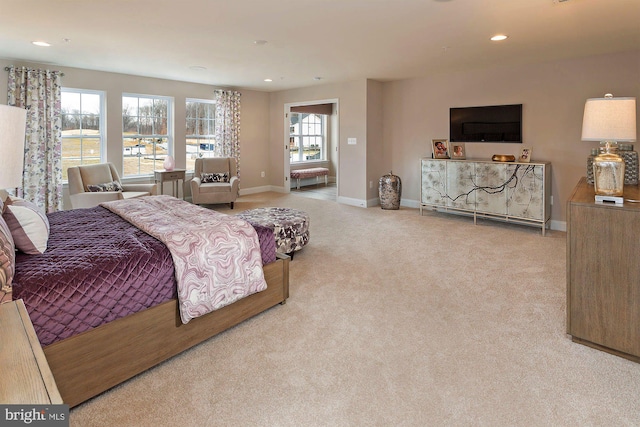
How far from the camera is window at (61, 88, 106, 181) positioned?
6055mm

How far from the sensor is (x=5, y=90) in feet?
17.7

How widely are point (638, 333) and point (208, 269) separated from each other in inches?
99.6

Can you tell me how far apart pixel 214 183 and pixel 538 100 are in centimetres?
546

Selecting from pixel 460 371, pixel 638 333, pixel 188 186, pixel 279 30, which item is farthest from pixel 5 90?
pixel 638 333

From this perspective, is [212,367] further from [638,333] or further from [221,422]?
[638,333]

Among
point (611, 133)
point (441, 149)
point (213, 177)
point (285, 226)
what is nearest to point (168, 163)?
point (213, 177)

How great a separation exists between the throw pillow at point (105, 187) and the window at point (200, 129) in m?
2.21

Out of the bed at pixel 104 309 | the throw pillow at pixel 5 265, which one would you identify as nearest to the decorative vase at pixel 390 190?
the bed at pixel 104 309

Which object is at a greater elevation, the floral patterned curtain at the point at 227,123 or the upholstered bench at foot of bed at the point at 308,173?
the floral patterned curtain at the point at 227,123

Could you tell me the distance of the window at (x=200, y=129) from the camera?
7.71m

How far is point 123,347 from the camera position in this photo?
1.97m

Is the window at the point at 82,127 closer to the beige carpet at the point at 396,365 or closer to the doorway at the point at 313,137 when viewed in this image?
the doorway at the point at 313,137

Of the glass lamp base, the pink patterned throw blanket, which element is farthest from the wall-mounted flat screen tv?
the pink patterned throw blanket

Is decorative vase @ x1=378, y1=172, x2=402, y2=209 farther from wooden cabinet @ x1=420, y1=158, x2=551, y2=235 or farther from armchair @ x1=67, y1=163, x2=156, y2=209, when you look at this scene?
armchair @ x1=67, y1=163, x2=156, y2=209
